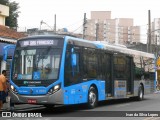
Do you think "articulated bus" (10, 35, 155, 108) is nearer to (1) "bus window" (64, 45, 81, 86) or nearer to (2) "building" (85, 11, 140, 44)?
(1) "bus window" (64, 45, 81, 86)

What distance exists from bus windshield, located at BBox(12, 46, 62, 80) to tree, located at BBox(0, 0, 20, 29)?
32762 mm

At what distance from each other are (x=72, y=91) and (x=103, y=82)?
3583 mm

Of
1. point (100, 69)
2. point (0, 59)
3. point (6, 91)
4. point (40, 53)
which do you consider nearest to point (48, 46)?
point (40, 53)

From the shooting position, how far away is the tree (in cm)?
4816

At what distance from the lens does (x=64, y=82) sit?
15133mm

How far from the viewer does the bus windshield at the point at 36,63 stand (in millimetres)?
15156

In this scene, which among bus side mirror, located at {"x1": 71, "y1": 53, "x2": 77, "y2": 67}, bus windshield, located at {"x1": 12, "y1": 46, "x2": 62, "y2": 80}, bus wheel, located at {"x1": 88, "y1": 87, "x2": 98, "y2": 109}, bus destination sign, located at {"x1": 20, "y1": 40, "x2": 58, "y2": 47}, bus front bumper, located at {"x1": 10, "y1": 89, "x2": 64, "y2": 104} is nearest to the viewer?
bus front bumper, located at {"x1": 10, "y1": 89, "x2": 64, "y2": 104}

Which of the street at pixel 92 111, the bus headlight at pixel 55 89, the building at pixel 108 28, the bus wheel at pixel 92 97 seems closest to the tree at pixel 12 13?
the building at pixel 108 28

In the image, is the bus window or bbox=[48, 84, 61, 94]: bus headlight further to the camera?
the bus window

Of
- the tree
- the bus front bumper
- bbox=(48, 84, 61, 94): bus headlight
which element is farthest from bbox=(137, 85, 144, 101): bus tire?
the tree

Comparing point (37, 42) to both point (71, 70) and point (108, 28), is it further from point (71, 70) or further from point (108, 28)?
point (108, 28)

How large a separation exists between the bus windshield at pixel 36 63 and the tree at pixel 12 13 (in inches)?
1290

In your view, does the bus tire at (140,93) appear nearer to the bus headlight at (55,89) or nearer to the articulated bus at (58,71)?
the articulated bus at (58,71)

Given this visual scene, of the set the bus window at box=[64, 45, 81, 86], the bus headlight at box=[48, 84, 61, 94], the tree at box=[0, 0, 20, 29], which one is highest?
the tree at box=[0, 0, 20, 29]
